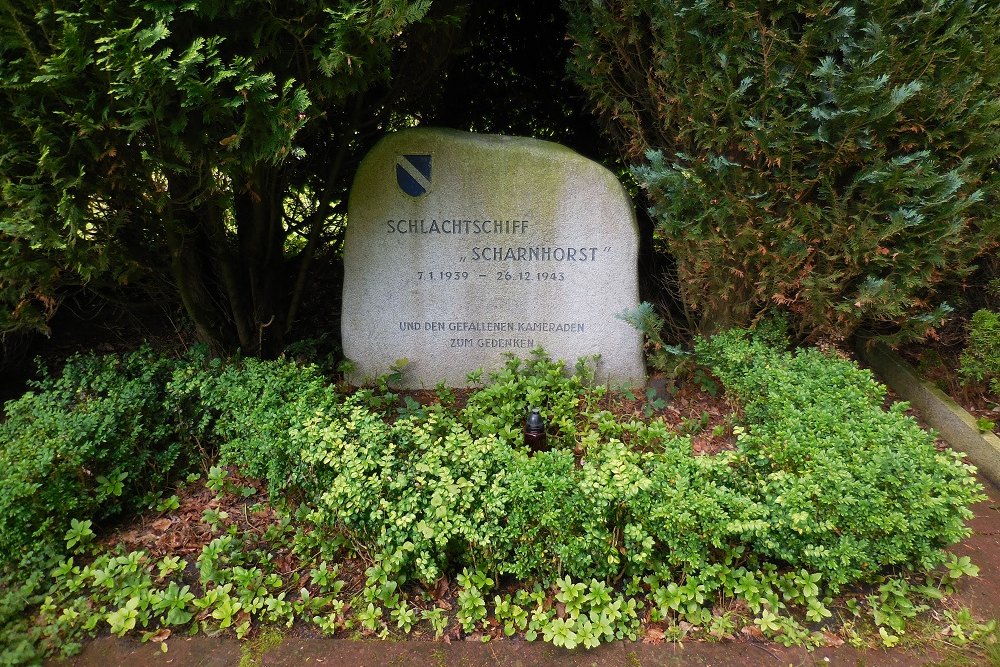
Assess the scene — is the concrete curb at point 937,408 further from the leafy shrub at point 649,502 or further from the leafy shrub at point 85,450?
the leafy shrub at point 85,450

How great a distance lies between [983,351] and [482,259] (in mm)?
3360

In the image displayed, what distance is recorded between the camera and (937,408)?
3980mm

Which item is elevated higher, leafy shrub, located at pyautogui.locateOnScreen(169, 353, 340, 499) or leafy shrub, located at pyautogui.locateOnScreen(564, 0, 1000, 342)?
leafy shrub, located at pyautogui.locateOnScreen(564, 0, 1000, 342)

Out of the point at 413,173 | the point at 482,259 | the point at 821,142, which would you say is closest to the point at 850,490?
the point at 821,142

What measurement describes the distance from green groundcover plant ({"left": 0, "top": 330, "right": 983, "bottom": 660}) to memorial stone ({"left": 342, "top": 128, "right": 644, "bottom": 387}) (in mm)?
1325

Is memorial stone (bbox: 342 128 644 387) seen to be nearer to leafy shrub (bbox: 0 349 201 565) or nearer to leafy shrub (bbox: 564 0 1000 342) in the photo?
leafy shrub (bbox: 564 0 1000 342)

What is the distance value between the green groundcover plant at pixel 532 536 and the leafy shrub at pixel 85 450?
0.02 metres

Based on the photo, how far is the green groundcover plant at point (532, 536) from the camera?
7.87 feet

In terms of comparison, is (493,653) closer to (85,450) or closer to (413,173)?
(85,450)

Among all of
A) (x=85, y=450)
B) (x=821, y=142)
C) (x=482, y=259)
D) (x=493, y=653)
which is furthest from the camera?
(x=482, y=259)

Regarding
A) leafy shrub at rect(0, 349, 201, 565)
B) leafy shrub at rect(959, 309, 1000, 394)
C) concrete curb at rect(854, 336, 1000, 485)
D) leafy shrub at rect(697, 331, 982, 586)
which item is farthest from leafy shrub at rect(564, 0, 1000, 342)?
leafy shrub at rect(0, 349, 201, 565)

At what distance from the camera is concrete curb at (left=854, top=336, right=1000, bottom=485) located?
11.7 feet

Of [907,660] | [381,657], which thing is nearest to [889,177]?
[907,660]

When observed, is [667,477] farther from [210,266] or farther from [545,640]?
[210,266]
